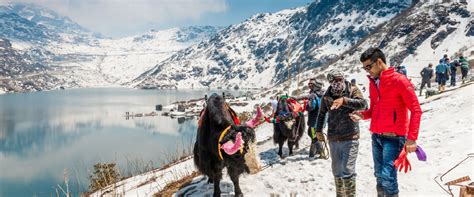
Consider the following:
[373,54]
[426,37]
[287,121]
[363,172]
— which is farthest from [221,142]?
Answer: [426,37]

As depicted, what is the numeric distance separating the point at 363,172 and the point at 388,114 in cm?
341

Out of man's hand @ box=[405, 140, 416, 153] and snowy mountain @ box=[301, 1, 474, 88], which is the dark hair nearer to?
man's hand @ box=[405, 140, 416, 153]

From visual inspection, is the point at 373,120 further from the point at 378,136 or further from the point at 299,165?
the point at 299,165

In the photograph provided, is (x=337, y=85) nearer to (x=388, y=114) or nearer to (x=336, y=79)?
(x=336, y=79)

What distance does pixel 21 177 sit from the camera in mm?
44094

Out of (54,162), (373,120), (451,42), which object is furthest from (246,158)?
(451,42)

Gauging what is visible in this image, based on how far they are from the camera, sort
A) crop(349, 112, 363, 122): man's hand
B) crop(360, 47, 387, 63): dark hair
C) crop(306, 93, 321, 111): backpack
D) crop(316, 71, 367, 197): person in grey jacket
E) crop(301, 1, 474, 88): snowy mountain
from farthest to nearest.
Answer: crop(301, 1, 474, 88): snowy mountain
crop(306, 93, 321, 111): backpack
crop(316, 71, 367, 197): person in grey jacket
crop(349, 112, 363, 122): man's hand
crop(360, 47, 387, 63): dark hair

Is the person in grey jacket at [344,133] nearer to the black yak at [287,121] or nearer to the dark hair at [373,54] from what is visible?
the dark hair at [373,54]

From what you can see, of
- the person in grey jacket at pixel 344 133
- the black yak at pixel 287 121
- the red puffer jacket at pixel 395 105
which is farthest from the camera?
the black yak at pixel 287 121

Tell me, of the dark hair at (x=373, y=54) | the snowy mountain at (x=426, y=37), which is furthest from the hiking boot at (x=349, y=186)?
the snowy mountain at (x=426, y=37)

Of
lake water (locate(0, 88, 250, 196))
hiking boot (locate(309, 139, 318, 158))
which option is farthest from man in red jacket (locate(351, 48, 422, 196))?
lake water (locate(0, 88, 250, 196))

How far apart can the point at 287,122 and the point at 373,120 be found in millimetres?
5236

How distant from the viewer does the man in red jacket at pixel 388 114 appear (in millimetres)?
4043

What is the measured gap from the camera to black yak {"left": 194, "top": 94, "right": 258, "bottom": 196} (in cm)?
547
